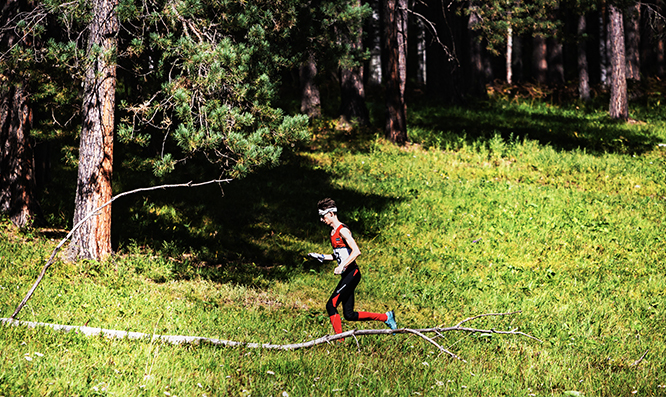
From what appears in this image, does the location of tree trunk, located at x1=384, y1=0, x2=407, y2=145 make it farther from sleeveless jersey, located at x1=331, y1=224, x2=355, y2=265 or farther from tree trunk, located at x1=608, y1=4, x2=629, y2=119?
sleeveless jersey, located at x1=331, y1=224, x2=355, y2=265

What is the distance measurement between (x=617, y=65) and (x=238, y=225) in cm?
1515

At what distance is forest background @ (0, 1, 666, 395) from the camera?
597cm

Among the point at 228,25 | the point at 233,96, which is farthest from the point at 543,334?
the point at 228,25

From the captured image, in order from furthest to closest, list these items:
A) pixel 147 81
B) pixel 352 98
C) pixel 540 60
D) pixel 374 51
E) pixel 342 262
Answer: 1. pixel 540 60
2. pixel 374 51
3. pixel 352 98
4. pixel 147 81
5. pixel 342 262

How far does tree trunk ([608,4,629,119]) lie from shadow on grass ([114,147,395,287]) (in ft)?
37.5

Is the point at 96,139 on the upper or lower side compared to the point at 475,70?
lower

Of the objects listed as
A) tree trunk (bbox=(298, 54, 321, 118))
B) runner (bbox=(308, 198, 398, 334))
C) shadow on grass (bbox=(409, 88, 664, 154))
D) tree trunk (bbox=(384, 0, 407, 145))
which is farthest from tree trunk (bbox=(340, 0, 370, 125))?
runner (bbox=(308, 198, 398, 334))

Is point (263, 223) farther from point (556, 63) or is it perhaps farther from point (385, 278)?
point (556, 63)

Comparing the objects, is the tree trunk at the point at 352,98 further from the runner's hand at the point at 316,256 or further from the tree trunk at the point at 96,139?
→ the runner's hand at the point at 316,256

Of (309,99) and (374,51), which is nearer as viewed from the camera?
(309,99)

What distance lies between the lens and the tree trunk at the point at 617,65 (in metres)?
19.0

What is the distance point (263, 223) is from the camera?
1159cm

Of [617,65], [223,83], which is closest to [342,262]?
[223,83]

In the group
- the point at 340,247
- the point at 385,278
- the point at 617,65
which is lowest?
the point at 385,278
